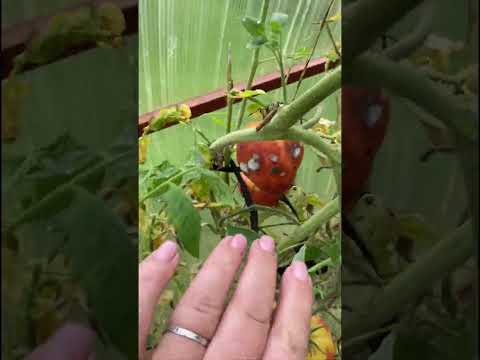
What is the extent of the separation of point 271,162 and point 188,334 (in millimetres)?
168

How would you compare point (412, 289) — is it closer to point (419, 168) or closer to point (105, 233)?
point (419, 168)

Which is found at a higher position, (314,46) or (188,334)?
(314,46)

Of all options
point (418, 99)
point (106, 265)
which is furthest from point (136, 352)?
point (418, 99)

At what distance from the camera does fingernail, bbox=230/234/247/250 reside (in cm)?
46

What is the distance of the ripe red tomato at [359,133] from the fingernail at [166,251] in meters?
0.15

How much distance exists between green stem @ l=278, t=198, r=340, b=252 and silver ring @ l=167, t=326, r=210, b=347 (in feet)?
0.34

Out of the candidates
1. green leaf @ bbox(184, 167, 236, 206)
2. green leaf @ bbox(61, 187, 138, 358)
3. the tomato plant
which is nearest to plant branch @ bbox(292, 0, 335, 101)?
the tomato plant

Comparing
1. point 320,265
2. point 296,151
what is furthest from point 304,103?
point 320,265

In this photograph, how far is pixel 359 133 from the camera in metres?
0.40

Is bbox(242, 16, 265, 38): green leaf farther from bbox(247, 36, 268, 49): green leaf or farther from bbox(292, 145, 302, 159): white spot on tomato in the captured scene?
bbox(292, 145, 302, 159): white spot on tomato

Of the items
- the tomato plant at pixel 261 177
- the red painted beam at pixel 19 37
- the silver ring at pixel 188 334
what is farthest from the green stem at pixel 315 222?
the red painted beam at pixel 19 37

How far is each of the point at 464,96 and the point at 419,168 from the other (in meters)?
0.06

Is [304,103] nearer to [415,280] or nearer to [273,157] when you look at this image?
[273,157]

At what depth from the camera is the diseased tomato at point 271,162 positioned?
47cm
